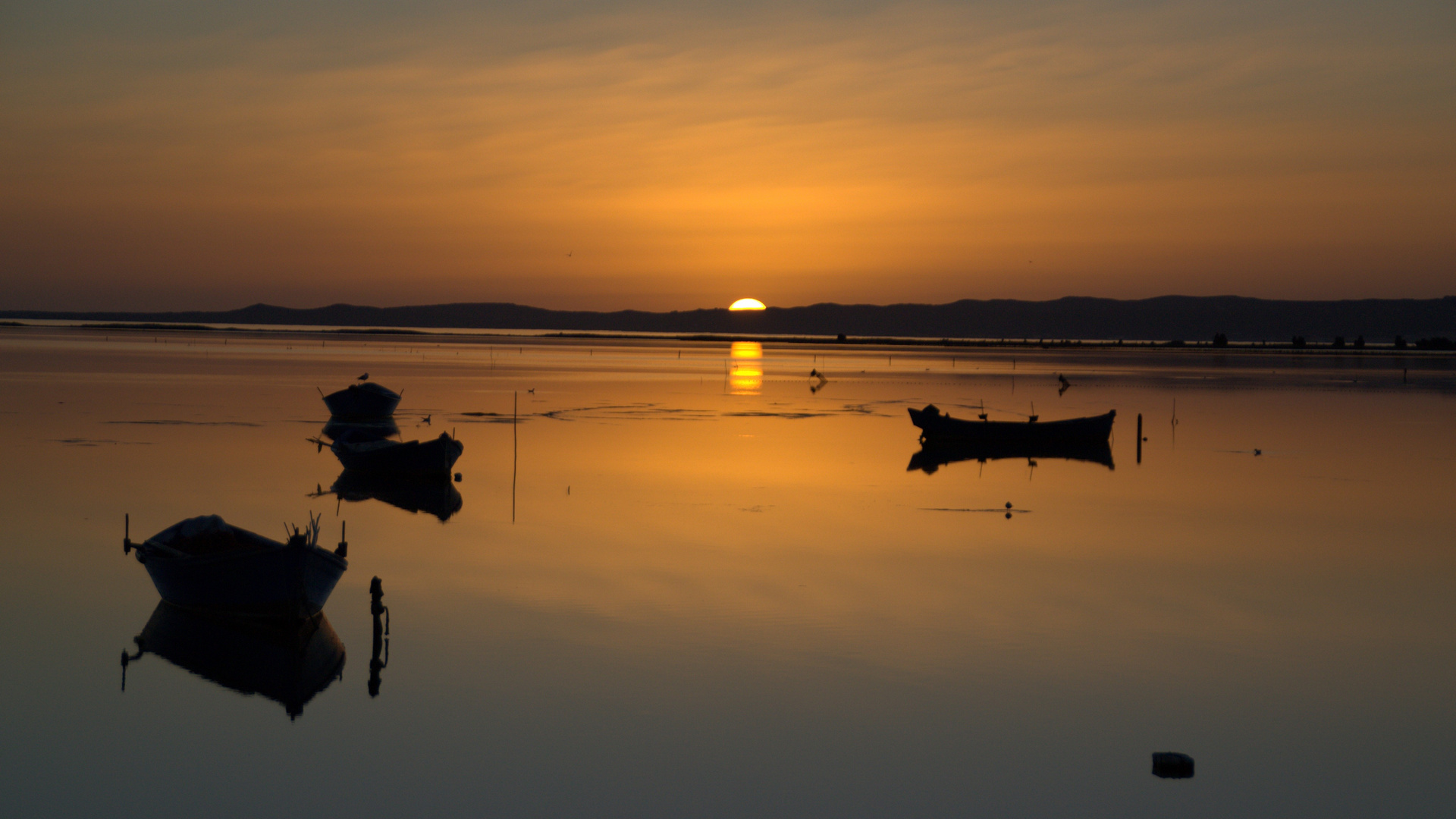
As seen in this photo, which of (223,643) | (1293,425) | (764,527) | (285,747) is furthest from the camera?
(1293,425)

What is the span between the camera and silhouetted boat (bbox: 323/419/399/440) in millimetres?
29688

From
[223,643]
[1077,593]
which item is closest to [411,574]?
[223,643]

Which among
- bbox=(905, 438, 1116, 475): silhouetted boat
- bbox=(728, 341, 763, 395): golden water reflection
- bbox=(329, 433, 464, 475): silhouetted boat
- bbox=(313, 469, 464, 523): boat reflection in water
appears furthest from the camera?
bbox=(728, 341, 763, 395): golden water reflection

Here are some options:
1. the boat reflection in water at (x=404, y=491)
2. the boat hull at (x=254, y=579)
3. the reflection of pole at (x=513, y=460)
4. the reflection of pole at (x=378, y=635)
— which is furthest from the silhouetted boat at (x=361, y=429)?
the reflection of pole at (x=378, y=635)

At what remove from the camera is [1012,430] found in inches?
1419

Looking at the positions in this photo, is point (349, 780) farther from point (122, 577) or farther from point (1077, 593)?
point (1077, 593)

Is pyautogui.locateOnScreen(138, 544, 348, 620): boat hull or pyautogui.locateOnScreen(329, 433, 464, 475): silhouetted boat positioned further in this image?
pyautogui.locateOnScreen(329, 433, 464, 475): silhouetted boat

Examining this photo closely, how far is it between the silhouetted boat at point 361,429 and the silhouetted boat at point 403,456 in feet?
8.94

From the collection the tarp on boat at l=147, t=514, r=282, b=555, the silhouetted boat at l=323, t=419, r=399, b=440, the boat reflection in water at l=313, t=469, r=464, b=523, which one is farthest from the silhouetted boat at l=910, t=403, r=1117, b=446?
the tarp on boat at l=147, t=514, r=282, b=555

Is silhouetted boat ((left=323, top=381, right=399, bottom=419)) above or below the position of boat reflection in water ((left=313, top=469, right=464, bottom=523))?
above

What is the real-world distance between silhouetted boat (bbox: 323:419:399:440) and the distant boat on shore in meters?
0.26

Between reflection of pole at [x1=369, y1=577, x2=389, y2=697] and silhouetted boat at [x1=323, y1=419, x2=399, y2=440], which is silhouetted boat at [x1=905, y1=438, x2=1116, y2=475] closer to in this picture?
silhouetted boat at [x1=323, y1=419, x2=399, y2=440]

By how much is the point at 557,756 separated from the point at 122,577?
8.51 meters

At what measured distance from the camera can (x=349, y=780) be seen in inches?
365
